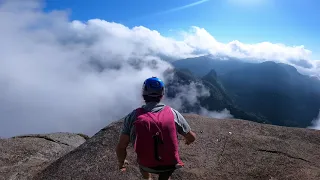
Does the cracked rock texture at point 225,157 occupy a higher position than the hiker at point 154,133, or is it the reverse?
the hiker at point 154,133

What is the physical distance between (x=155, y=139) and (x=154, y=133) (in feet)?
0.35

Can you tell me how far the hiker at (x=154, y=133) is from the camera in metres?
4.73

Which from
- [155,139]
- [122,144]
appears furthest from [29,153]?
[155,139]

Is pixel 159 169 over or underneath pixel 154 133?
underneath

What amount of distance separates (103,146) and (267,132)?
7703 mm

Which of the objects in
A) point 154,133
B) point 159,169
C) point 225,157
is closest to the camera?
point 154,133

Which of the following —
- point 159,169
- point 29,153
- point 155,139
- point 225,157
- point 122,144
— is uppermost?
point 155,139

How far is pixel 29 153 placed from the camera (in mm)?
14953

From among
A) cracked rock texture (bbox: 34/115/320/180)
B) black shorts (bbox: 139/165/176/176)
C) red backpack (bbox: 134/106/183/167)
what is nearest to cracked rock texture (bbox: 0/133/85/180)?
cracked rock texture (bbox: 34/115/320/180)

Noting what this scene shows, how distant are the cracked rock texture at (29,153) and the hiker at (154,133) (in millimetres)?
8450

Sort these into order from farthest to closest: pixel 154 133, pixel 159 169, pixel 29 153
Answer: pixel 29 153, pixel 159 169, pixel 154 133

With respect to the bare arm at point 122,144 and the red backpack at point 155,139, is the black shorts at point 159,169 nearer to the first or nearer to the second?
the red backpack at point 155,139

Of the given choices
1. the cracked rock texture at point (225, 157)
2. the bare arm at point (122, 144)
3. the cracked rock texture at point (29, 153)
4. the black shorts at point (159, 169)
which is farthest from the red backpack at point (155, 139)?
the cracked rock texture at point (29, 153)

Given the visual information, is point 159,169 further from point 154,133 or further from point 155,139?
point 154,133
